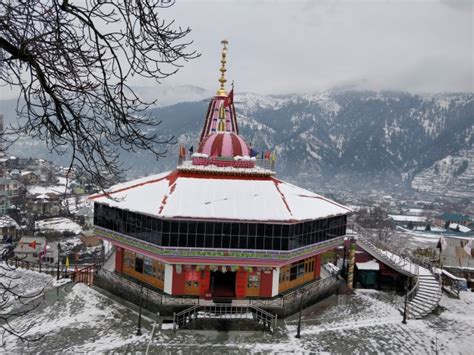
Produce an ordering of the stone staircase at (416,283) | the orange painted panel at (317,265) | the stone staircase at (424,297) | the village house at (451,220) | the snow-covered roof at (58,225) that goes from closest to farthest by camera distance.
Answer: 1. the stone staircase at (424,297)
2. the stone staircase at (416,283)
3. the orange painted panel at (317,265)
4. the snow-covered roof at (58,225)
5. the village house at (451,220)

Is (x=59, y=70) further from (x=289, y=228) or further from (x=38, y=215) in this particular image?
(x=38, y=215)

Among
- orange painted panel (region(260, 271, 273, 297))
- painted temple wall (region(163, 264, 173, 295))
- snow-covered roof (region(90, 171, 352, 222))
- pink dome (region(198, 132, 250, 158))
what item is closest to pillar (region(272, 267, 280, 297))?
orange painted panel (region(260, 271, 273, 297))

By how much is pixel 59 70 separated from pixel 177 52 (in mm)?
1887

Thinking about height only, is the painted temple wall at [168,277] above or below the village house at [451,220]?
above

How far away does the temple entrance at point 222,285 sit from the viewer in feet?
78.7

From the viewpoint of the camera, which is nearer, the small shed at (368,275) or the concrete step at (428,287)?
the concrete step at (428,287)

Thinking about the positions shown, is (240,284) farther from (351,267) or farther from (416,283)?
(416,283)

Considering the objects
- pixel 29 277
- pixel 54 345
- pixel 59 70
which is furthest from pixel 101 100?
pixel 29 277

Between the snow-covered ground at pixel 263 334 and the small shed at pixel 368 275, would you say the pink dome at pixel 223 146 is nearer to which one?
the snow-covered ground at pixel 263 334

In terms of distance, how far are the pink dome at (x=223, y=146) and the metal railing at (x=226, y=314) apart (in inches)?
414

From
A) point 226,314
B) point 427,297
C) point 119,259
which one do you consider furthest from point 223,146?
point 427,297

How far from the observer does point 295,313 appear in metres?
24.0

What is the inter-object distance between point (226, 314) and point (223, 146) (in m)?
11.7

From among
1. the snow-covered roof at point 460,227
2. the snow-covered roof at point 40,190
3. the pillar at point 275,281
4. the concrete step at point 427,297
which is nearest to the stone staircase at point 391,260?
the concrete step at point 427,297
